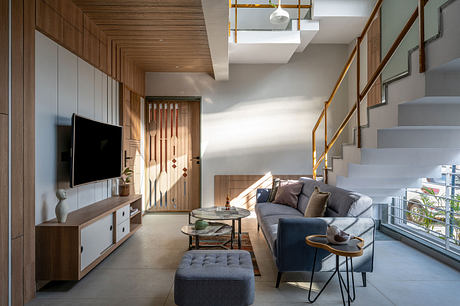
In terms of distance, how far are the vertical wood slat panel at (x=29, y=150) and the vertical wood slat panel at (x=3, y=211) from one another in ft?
0.71

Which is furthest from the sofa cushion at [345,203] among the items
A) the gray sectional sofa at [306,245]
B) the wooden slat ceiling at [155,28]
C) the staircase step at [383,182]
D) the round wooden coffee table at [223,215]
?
the wooden slat ceiling at [155,28]

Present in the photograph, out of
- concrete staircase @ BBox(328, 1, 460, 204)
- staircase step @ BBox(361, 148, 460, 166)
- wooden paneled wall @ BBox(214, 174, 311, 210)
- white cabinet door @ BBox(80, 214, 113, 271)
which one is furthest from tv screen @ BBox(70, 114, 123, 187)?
staircase step @ BBox(361, 148, 460, 166)

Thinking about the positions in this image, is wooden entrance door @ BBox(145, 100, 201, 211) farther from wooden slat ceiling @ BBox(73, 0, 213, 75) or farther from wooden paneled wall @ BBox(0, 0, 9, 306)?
wooden paneled wall @ BBox(0, 0, 9, 306)

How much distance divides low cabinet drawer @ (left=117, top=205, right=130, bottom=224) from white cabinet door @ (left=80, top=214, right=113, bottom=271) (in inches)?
7.9

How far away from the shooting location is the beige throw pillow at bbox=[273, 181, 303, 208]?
450 centimetres

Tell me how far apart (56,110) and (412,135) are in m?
3.34

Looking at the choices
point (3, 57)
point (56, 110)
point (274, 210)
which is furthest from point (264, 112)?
point (3, 57)

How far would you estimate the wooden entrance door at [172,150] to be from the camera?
6211 mm

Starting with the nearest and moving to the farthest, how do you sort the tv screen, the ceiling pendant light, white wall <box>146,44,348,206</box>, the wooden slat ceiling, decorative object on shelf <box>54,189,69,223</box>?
decorative object on shelf <box>54,189,69,223</box> → the tv screen → the wooden slat ceiling → the ceiling pendant light → white wall <box>146,44,348,206</box>

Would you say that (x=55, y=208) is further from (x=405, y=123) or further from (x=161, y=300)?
(x=405, y=123)

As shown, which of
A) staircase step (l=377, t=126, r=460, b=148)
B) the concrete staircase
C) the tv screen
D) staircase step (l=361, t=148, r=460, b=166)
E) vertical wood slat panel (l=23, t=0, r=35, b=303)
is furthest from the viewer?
the tv screen

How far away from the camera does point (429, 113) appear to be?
2324 millimetres

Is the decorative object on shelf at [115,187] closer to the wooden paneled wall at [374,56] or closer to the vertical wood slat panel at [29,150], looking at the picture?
the vertical wood slat panel at [29,150]

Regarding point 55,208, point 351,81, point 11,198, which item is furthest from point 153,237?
point 351,81
